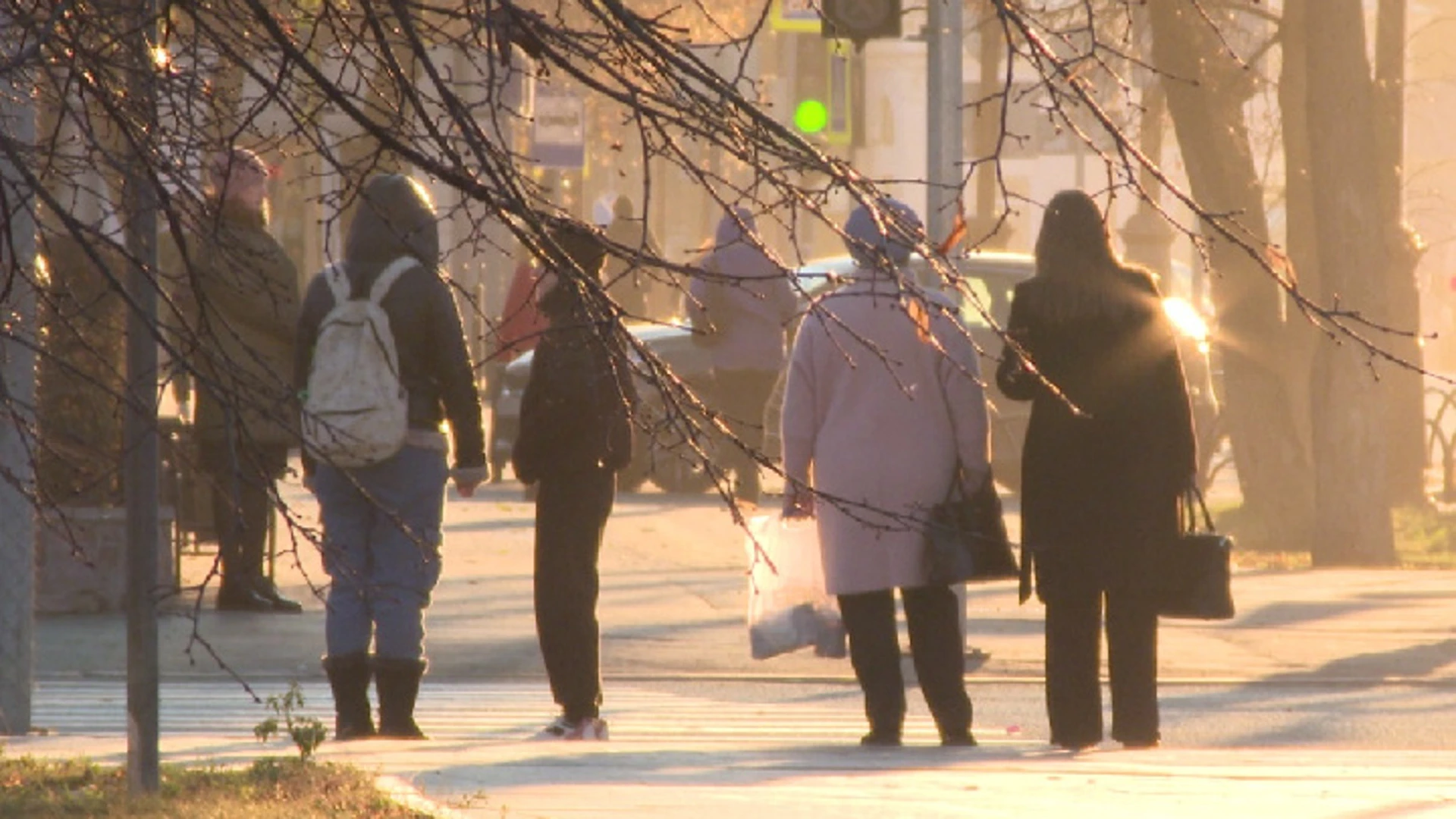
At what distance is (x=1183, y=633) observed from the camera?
13836 millimetres

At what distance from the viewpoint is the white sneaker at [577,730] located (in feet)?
31.7

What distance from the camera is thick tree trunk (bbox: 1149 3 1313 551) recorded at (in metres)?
21.4

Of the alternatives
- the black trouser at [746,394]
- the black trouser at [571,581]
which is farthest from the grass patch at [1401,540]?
the black trouser at [571,581]

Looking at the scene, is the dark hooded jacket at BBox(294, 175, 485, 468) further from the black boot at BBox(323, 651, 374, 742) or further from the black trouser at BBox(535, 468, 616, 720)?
the black boot at BBox(323, 651, 374, 742)

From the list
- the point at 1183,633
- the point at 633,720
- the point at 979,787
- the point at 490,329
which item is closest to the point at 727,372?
the point at 1183,633

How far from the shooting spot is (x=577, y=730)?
9703 mm

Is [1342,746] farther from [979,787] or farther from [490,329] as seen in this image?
→ [490,329]

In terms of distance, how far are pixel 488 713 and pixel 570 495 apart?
104 cm

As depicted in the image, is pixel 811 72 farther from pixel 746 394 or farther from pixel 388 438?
pixel 388 438

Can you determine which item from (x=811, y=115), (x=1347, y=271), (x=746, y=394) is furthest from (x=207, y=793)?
(x=1347, y=271)

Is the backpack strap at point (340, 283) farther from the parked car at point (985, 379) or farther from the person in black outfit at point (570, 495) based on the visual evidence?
the parked car at point (985, 379)

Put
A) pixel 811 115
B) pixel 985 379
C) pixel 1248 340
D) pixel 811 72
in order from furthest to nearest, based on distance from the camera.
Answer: pixel 811 72 → pixel 1248 340 → pixel 985 379 → pixel 811 115

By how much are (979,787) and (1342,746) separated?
2.92 m

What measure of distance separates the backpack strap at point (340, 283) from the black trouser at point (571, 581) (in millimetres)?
827
